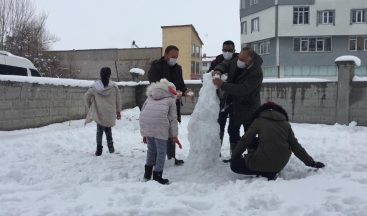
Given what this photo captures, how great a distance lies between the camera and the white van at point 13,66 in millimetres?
11846

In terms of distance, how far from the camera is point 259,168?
537 centimetres

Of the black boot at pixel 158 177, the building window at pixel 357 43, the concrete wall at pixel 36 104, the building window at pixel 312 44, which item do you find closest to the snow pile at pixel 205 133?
the black boot at pixel 158 177

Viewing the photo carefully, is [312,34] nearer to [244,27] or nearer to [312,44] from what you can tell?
[312,44]

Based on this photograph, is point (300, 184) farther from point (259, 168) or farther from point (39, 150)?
point (39, 150)

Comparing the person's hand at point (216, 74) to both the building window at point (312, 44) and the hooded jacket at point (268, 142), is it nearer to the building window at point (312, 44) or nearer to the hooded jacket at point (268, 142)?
the hooded jacket at point (268, 142)

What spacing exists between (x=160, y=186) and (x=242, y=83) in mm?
1837

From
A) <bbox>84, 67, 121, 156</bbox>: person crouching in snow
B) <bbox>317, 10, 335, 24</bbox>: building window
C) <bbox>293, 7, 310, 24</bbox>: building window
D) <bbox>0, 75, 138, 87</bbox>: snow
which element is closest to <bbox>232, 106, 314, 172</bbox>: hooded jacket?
<bbox>84, 67, 121, 156</bbox>: person crouching in snow

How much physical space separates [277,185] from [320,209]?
2.45ft

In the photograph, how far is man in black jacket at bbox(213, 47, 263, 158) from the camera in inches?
233

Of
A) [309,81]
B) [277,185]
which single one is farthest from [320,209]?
[309,81]

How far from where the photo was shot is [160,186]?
5.20 meters

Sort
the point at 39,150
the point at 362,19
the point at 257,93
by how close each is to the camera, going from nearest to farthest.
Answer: the point at 257,93 → the point at 39,150 → the point at 362,19

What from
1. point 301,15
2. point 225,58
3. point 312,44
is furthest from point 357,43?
point 225,58

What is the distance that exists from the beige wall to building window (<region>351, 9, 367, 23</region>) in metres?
19.8
